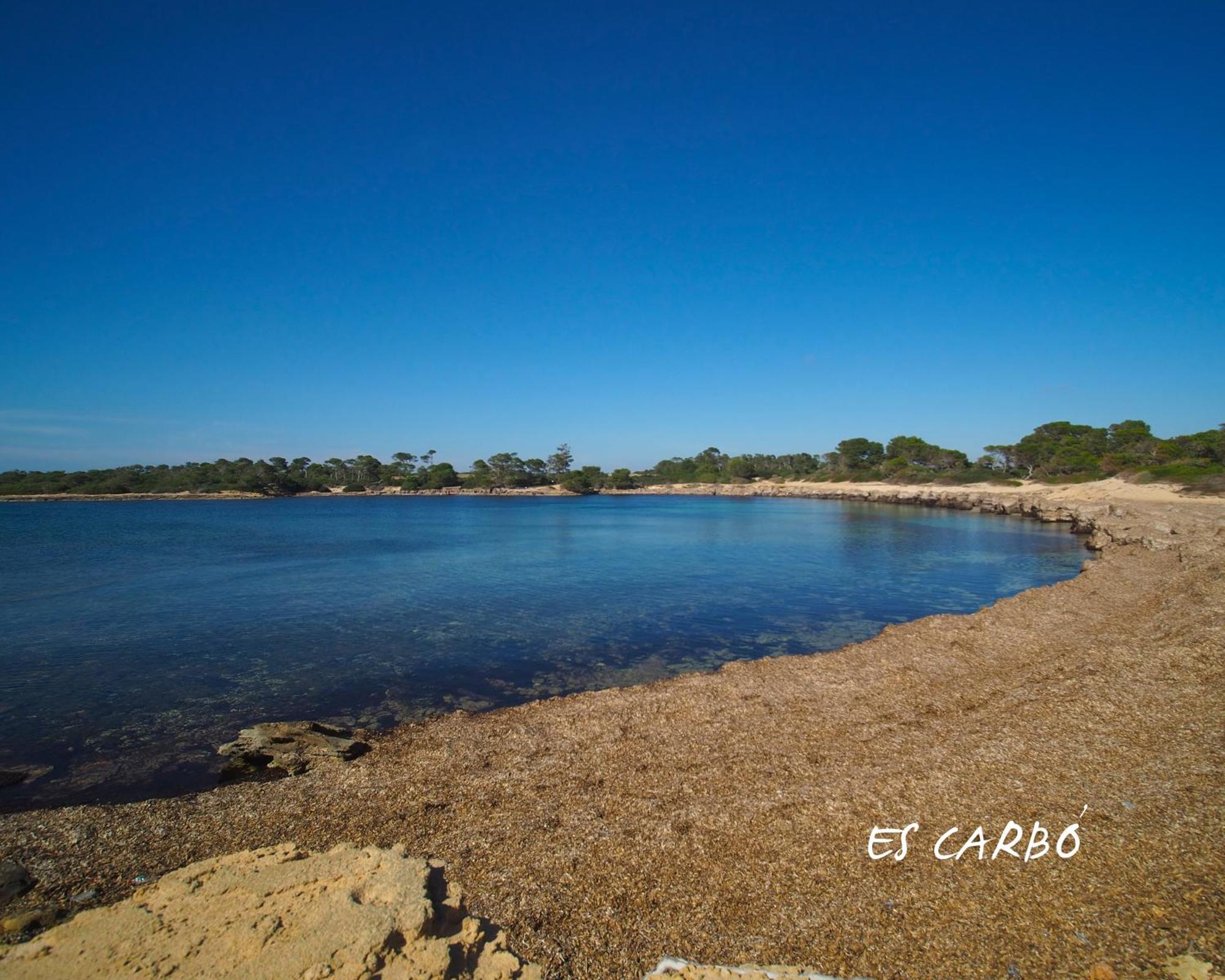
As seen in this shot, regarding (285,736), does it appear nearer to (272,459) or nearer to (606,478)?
(606,478)

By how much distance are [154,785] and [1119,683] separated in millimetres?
14353

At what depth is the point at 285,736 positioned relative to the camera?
8.88m

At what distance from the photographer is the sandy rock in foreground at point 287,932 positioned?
367 cm

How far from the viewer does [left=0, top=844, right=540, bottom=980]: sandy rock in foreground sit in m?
3.67

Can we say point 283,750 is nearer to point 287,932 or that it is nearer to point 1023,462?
point 287,932

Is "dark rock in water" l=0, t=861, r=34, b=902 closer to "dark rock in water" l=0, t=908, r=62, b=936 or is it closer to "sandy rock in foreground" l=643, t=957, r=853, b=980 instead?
"dark rock in water" l=0, t=908, r=62, b=936

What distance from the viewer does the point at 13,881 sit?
541 cm

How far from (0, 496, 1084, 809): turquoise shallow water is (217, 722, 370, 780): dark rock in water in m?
0.55

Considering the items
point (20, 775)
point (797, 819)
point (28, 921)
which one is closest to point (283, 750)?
point (28, 921)

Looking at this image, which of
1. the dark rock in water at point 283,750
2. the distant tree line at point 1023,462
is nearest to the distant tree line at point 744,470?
the distant tree line at point 1023,462

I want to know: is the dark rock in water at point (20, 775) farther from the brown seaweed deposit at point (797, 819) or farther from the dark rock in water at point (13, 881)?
the dark rock in water at point (13, 881)

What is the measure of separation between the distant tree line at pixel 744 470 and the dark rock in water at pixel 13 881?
72.1 metres

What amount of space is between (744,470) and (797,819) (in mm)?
139954

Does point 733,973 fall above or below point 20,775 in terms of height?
above
